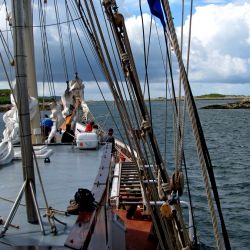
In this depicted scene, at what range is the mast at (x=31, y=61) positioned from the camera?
547 inches

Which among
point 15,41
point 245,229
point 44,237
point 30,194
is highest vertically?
point 15,41

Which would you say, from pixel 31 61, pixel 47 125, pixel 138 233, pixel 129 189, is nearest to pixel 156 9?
pixel 138 233

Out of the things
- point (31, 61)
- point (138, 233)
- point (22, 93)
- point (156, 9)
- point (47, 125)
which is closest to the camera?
point (22, 93)

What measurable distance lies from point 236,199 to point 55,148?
945cm

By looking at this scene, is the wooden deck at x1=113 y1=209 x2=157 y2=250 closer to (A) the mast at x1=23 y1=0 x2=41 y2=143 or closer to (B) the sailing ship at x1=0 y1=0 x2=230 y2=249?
(B) the sailing ship at x1=0 y1=0 x2=230 y2=249

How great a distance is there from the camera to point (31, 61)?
14.4 m

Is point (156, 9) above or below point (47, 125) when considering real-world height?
above

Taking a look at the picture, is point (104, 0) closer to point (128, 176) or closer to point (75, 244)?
point (75, 244)

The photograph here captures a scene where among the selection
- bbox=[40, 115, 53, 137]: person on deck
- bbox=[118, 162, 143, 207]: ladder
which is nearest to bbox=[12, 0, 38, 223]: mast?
bbox=[118, 162, 143, 207]: ladder

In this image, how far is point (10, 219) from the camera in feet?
16.1

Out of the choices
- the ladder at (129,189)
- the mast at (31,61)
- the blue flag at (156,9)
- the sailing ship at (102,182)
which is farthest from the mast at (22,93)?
the mast at (31,61)

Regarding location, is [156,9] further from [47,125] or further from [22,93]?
[47,125]

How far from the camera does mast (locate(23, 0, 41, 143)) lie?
45.6ft

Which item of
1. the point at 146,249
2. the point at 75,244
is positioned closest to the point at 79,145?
the point at 146,249
